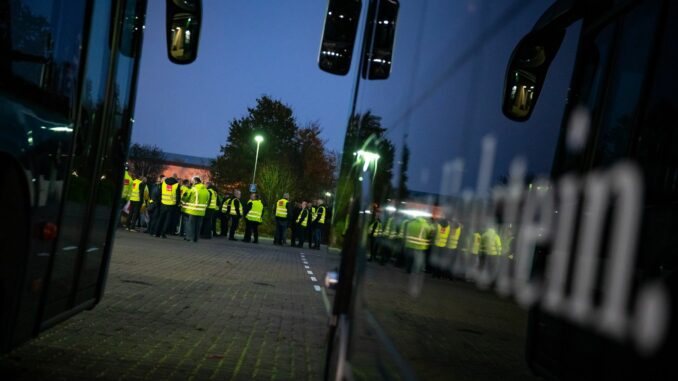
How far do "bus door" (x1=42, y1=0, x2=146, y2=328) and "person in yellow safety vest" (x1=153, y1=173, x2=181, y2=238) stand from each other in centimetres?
1791

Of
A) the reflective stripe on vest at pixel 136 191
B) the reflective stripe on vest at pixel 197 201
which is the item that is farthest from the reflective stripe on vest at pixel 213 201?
the reflective stripe on vest at pixel 136 191

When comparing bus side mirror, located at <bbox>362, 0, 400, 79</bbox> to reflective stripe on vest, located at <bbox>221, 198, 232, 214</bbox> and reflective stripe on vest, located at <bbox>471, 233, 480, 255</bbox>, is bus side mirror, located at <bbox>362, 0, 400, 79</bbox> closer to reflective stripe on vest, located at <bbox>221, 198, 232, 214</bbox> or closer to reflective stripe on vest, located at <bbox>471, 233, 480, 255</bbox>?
reflective stripe on vest, located at <bbox>471, 233, 480, 255</bbox>

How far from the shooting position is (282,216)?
95.3 feet

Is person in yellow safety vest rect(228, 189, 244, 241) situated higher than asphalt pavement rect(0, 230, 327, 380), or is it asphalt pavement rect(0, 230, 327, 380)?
person in yellow safety vest rect(228, 189, 244, 241)

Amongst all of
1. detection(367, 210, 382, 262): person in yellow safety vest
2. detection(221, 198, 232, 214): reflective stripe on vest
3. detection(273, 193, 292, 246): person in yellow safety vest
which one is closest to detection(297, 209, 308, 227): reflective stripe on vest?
detection(273, 193, 292, 246): person in yellow safety vest

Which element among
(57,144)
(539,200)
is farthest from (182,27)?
(539,200)

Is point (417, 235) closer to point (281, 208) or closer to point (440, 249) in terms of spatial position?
point (440, 249)

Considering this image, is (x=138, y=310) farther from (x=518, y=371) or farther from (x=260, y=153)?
(x=260, y=153)

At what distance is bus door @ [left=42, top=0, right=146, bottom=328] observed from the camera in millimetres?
4047

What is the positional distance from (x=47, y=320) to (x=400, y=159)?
6.92ft

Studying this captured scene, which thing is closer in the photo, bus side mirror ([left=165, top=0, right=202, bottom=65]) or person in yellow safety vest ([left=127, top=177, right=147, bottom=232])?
bus side mirror ([left=165, top=0, right=202, bottom=65])

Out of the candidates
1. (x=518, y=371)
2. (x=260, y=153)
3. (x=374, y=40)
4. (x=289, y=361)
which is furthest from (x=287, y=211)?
(x=260, y=153)

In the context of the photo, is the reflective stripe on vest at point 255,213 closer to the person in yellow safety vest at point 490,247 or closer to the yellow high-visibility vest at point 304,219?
the yellow high-visibility vest at point 304,219

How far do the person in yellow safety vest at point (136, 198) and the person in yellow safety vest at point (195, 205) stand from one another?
136 cm
